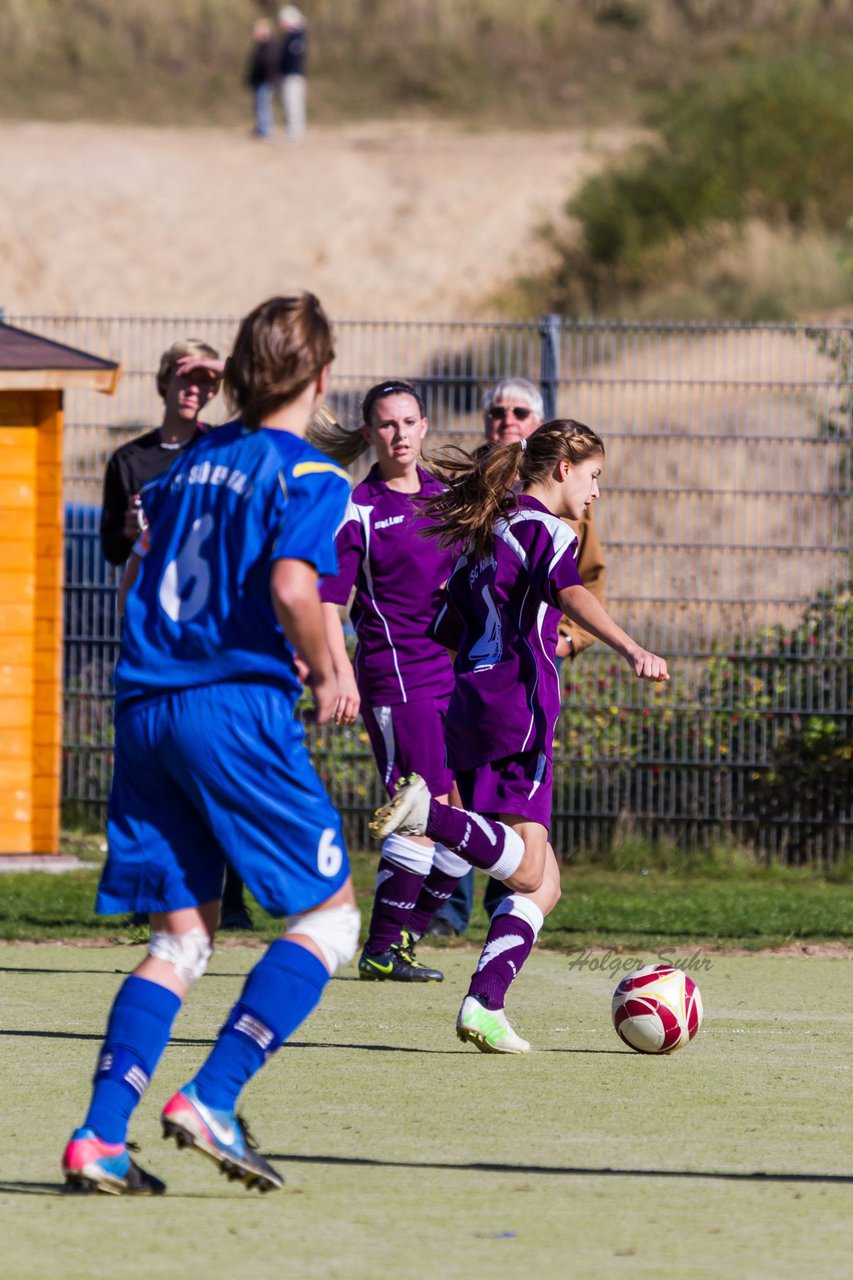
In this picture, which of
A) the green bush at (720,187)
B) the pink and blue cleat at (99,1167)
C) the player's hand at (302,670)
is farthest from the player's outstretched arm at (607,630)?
the green bush at (720,187)

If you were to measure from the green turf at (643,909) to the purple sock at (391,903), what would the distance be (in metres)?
1.43

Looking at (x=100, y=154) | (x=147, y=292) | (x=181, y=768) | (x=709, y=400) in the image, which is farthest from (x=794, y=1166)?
(x=100, y=154)

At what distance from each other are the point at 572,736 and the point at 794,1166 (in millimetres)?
6972

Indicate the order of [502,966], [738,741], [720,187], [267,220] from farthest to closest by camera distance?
1. [267,220]
2. [720,187]
3. [738,741]
4. [502,966]

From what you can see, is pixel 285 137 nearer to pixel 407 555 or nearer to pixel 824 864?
pixel 824 864

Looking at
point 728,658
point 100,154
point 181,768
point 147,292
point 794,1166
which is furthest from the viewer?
point 100,154

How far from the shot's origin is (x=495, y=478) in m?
6.21

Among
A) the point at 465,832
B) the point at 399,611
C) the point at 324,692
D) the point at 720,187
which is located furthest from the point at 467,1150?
the point at 720,187

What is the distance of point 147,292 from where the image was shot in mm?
34906

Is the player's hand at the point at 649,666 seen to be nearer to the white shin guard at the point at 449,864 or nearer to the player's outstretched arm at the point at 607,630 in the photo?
the player's outstretched arm at the point at 607,630

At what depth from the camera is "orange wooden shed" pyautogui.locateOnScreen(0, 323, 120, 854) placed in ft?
35.6

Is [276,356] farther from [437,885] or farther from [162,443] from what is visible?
[162,443]

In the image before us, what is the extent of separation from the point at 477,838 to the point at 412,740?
178 cm

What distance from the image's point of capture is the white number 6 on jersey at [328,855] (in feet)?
13.5
